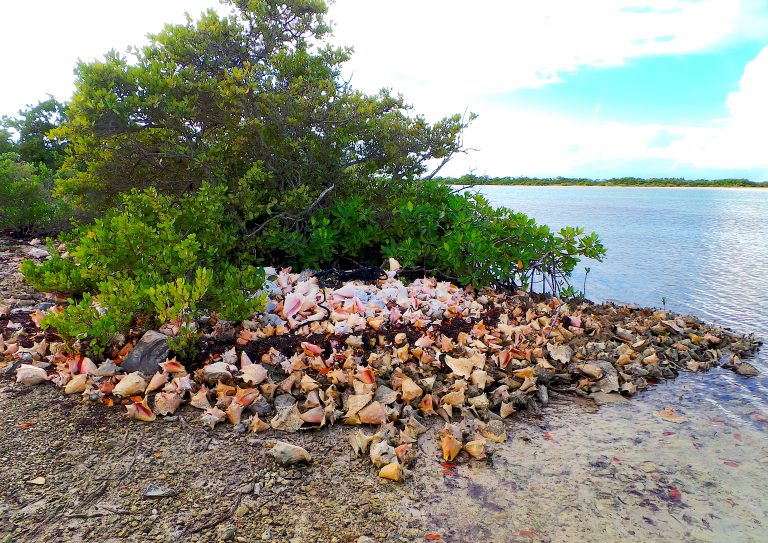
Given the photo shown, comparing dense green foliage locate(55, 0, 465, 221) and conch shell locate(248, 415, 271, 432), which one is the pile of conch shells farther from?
dense green foliage locate(55, 0, 465, 221)

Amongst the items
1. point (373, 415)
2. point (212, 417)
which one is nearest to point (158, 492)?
point (212, 417)

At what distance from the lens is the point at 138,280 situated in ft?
13.1

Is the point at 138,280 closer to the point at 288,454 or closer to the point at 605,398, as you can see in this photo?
the point at 288,454

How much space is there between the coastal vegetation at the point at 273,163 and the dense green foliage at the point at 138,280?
15 centimetres

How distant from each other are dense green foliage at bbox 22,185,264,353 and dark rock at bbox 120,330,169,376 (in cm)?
19

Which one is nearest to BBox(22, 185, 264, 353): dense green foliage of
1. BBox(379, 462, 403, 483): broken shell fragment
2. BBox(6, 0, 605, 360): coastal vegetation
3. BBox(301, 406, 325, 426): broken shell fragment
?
BBox(6, 0, 605, 360): coastal vegetation

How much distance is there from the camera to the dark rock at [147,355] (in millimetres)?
3676

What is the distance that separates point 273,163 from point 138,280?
307cm

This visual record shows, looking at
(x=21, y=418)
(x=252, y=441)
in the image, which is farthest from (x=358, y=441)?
(x=21, y=418)

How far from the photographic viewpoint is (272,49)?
6438 mm

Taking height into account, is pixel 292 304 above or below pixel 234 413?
above

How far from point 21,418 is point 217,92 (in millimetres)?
4298

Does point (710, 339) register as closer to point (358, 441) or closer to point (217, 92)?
point (358, 441)

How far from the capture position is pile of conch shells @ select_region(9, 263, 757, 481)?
10.8ft
